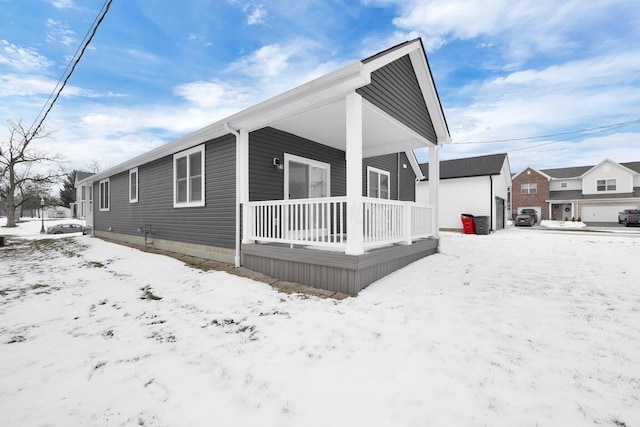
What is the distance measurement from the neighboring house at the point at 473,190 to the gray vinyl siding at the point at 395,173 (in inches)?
90.2

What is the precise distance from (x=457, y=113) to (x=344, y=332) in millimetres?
22019

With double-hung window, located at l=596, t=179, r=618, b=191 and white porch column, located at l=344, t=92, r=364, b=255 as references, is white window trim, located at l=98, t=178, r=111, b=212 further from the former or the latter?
double-hung window, located at l=596, t=179, r=618, b=191

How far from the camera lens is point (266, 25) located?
7.94 m

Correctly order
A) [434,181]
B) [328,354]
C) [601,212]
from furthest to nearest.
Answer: [601,212] → [434,181] → [328,354]

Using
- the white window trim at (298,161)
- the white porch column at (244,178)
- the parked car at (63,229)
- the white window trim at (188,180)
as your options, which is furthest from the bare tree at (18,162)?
the white window trim at (298,161)

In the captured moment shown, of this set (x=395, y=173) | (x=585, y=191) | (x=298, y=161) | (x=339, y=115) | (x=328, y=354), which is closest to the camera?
(x=328, y=354)

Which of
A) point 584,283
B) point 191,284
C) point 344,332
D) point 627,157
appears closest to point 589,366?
point 344,332

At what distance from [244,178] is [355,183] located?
280 cm

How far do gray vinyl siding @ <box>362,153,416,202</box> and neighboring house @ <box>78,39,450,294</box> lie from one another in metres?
0.11

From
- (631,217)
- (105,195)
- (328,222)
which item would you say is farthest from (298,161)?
(631,217)

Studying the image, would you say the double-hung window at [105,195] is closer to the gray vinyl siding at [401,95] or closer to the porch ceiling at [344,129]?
the porch ceiling at [344,129]

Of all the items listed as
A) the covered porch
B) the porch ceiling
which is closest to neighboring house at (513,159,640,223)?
the covered porch

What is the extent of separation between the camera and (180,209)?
303 inches

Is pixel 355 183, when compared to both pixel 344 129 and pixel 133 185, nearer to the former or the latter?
pixel 344 129
